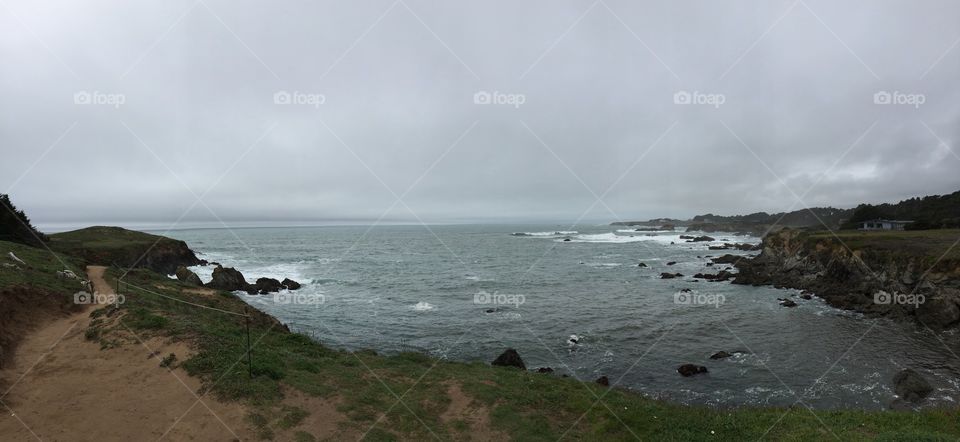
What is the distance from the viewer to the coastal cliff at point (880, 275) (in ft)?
83.5

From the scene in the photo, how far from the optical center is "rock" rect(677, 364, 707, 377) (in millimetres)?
18328

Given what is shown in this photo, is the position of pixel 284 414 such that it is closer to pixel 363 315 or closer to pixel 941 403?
pixel 363 315

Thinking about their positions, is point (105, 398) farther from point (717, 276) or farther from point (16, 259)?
point (717, 276)

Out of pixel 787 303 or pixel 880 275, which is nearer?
pixel 787 303

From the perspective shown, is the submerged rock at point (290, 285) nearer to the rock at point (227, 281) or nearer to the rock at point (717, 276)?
the rock at point (227, 281)

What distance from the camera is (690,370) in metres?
18.5

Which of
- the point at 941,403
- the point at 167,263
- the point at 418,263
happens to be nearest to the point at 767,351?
the point at 941,403

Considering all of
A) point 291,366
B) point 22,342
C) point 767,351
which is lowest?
point 767,351

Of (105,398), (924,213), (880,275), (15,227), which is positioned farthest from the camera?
(924,213)

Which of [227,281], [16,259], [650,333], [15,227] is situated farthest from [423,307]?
[15,227]

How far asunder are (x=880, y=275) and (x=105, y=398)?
46.0 m

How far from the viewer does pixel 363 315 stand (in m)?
29.5

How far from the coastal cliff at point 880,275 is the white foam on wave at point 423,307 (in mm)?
30780

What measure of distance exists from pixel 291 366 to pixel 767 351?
2269cm
